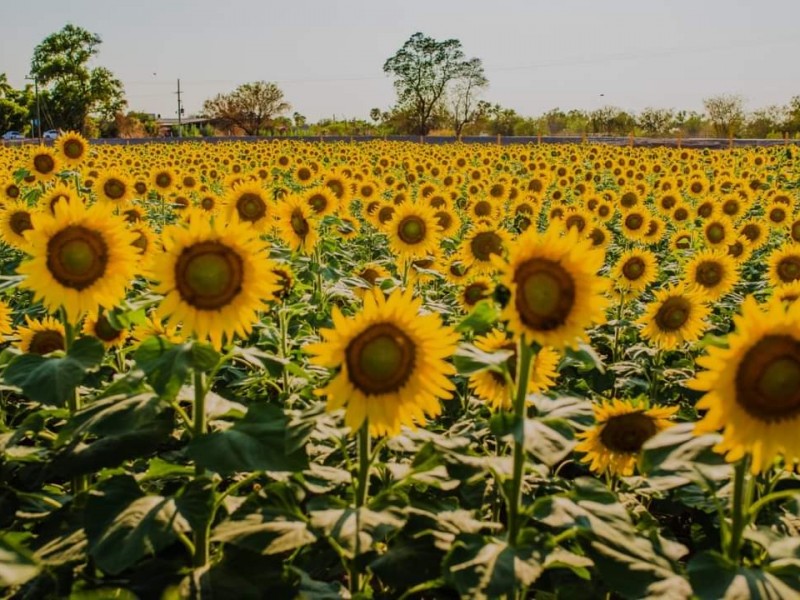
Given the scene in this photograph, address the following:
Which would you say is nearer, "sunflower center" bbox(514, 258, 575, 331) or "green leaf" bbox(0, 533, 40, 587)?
"green leaf" bbox(0, 533, 40, 587)

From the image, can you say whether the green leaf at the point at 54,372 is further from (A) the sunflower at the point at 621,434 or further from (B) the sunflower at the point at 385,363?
(A) the sunflower at the point at 621,434

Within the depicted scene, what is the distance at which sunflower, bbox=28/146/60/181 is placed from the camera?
8250 millimetres

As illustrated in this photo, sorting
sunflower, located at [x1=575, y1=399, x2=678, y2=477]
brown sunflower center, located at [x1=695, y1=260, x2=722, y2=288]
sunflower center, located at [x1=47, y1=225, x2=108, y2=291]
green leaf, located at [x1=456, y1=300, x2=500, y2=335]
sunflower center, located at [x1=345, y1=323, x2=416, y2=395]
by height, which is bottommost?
sunflower, located at [x1=575, y1=399, x2=678, y2=477]

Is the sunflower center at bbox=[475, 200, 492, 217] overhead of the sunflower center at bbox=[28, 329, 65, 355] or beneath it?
overhead

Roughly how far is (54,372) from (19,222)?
466cm

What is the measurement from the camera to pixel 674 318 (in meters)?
4.39

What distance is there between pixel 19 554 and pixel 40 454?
0.78m

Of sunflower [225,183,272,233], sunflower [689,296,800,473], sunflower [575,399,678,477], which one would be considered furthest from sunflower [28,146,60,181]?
sunflower [689,296,800,473]

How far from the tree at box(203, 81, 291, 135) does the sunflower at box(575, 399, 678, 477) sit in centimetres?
6643

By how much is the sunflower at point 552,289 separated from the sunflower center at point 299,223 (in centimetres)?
336

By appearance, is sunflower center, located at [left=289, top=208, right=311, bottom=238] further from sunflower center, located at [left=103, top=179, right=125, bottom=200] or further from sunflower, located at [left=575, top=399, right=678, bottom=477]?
sunflower center, located at [left=103, top=179, right=125, bottom=200]

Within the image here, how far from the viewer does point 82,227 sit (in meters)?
2.53

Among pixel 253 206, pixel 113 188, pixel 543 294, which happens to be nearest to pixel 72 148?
pixel 113 188

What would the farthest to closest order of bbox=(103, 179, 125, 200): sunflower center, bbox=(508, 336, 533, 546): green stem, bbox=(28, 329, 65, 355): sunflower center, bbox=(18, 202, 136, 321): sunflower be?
bbox=(103, 179, 125, 200): sunflower center < bbox=(28, 329, 65, 355): sunflower center < bbox=(18, 202, 136, 321): sunflower < bbox=(508, 336, 533, 546): green stem
